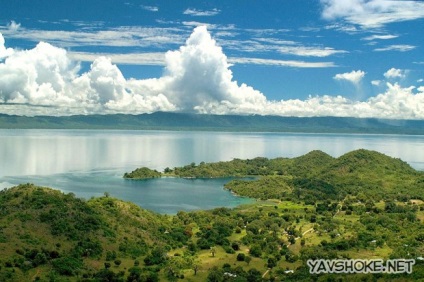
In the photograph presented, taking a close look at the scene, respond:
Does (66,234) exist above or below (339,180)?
below

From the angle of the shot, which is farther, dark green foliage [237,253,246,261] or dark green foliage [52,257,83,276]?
dark green foliage [237,253,246,261]

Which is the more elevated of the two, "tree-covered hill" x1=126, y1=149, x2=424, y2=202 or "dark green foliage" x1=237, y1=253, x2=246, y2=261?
"tree-covered hill" x1=126, y1=149, x2=424, y2=202

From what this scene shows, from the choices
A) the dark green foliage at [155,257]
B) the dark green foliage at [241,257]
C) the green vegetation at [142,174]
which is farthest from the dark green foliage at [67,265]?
the green vegetation at [142,174]

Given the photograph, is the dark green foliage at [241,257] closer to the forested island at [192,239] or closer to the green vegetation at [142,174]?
the forested island at [192,239]

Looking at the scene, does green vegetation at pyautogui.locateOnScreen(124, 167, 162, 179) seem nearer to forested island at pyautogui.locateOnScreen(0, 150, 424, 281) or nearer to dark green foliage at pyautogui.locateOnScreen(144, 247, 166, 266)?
forested island at pyautogui.locateOnScreen(0, 150, 424, 281)

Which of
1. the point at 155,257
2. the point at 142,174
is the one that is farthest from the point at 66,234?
the point at 142,174

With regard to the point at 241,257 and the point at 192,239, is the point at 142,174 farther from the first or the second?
the point at 241,257

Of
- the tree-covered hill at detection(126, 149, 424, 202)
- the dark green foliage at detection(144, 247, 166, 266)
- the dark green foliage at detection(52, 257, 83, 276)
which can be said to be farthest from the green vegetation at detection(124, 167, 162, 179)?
the dark green foliage at detection(52, 257, 83, 276)

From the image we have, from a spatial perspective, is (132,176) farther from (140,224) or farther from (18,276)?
(18,276)
